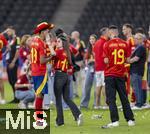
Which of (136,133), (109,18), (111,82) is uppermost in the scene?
(109,18)

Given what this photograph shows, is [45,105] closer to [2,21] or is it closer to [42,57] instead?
[42,57]

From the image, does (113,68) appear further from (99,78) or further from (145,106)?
(145,106)

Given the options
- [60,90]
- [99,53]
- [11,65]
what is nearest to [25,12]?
[11,65]

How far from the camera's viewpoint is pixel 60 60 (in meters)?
15.3

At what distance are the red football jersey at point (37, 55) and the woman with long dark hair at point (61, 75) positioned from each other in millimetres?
287

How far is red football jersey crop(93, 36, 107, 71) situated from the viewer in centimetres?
1870

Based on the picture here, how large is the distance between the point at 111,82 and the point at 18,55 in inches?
269

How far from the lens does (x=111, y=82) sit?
14.9 metres

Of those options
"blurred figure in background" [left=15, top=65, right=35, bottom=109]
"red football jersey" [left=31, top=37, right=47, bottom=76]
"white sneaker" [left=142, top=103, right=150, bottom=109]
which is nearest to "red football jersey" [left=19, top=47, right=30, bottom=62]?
"blurred figure in background" [left=15, top=65, right=35, bottom=109]

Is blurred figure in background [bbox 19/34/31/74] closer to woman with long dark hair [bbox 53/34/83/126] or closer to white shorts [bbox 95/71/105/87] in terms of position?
white shorts [bbox 95/71/105/87]

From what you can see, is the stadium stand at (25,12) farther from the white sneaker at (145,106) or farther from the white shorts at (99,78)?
the white sneaker at (145,106)

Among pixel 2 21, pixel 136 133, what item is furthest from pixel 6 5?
pixel 136 133

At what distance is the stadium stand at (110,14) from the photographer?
33.4 meters

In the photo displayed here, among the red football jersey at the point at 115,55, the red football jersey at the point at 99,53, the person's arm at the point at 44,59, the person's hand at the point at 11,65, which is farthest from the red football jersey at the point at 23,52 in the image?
the red football jersey at the point at 115,55
